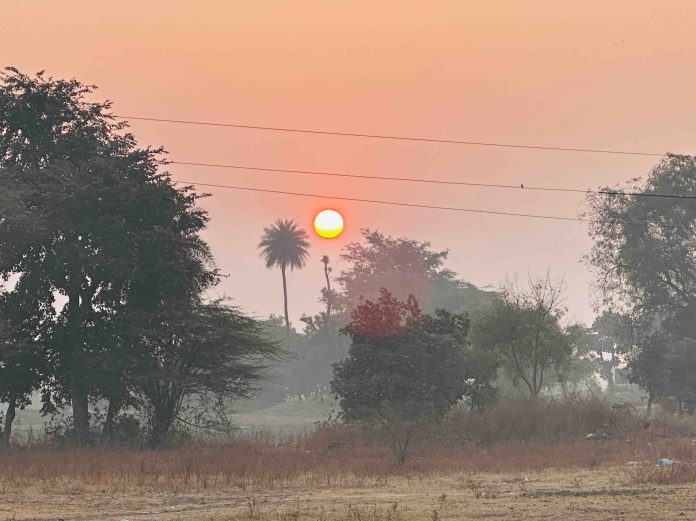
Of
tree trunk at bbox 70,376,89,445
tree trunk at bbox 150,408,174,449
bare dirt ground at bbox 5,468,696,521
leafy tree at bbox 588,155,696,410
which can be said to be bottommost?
bare dirt ground at bbox 5,468,696,521

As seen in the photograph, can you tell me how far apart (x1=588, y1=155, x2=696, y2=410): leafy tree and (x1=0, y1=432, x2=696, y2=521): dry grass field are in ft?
120

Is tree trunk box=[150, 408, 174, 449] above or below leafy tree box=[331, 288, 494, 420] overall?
below

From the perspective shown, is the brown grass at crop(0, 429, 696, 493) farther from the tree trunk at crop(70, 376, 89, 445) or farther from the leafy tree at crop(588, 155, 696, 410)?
the leafy tree at crop(588, 155, 696, 410)

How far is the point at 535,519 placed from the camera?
45.4 ft

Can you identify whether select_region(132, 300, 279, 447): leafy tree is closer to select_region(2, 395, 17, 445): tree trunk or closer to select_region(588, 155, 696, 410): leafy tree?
select_region(2, 395, 17, 445): tree trunk

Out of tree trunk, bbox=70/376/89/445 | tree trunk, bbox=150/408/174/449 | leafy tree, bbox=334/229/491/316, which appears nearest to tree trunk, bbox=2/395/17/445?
tree trunk, bbox=70/376/89/445

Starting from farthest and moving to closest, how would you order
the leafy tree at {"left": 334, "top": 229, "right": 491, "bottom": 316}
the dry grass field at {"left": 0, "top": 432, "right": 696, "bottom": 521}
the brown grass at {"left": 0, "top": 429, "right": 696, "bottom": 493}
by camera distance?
the leafy tree at {"left": 334, "top": 229, "right": 491, "bottom": 316}
the brown grass at {"left": 0, "top": 429, "right": 696, "bottom": 493}
the dry grass field at {"left": 0, "top": 432, "right": 696, "bottom": 521}

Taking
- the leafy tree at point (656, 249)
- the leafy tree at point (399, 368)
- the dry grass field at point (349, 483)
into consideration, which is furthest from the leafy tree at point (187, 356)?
the leafy tree at point (656, 249)

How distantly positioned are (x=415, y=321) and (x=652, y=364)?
82.7 feet

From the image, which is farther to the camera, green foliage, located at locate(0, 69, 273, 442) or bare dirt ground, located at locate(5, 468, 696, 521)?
green foliage, located at locate(0, 69, 273, 442)

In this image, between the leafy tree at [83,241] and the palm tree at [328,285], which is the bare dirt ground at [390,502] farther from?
the palm tree at [328,285]

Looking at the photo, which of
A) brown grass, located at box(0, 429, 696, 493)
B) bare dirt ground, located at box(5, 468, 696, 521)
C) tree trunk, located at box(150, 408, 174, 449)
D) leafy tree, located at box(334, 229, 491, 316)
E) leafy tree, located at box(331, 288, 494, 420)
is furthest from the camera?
leafy tree, located at box(334, 229, 491, 316)

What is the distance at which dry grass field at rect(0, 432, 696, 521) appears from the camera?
15109 millimetres

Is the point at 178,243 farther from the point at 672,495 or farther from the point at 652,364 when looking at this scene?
the point at 652,364
